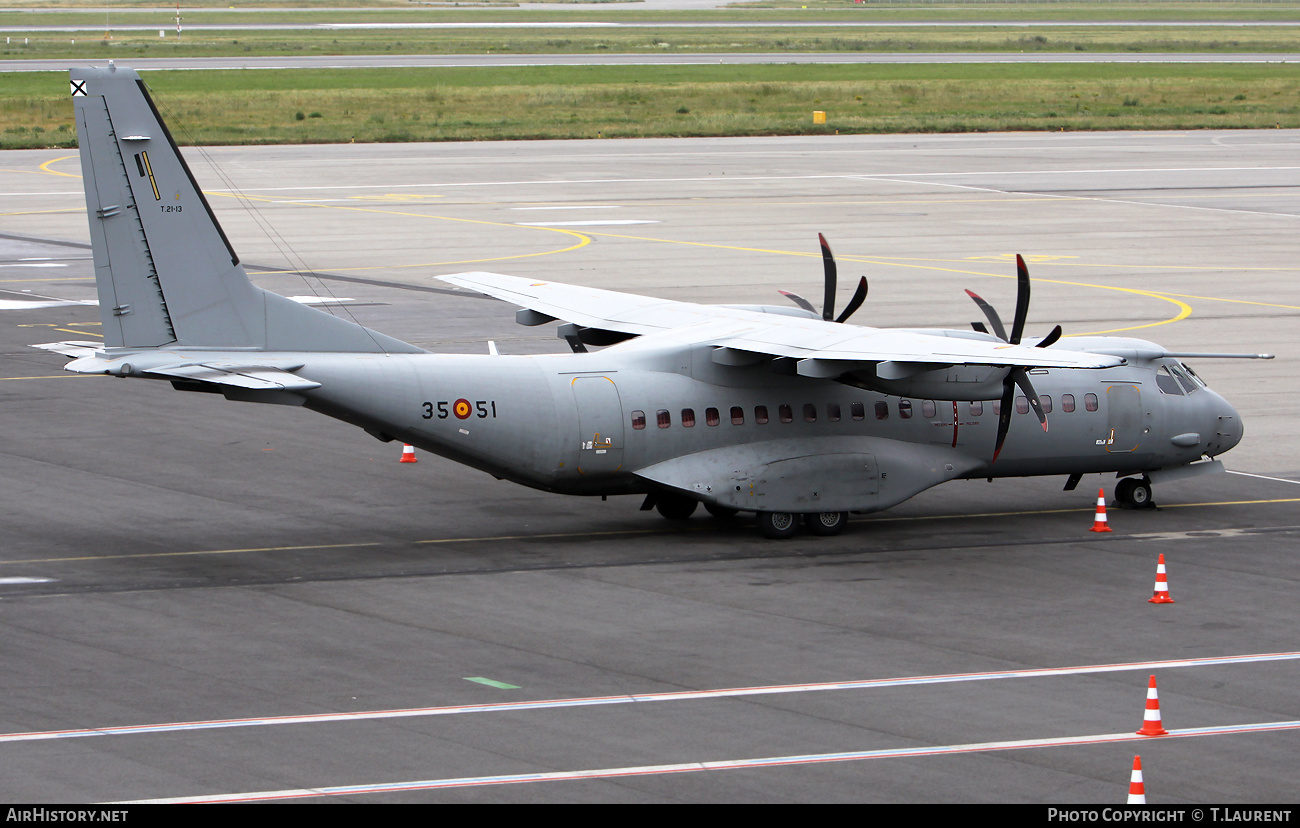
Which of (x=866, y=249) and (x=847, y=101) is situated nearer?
(x=866, y=249)

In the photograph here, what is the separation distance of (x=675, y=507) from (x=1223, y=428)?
9.81 metres

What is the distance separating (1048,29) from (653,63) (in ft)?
248

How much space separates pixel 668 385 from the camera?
2550 centimetres

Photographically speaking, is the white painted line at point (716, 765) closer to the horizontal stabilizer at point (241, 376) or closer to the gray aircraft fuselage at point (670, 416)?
the horizontal stabilizer at point (241, 376)

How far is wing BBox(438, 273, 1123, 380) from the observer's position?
2272cm

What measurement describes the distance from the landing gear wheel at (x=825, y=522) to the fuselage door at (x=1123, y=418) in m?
5.16

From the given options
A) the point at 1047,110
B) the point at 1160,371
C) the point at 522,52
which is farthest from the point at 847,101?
the point at 1160,371

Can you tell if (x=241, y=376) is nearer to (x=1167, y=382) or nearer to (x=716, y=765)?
(x=716, y=765)

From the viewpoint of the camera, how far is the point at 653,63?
14050 centimetres

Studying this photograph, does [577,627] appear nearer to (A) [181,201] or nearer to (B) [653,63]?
(A) [181,201]

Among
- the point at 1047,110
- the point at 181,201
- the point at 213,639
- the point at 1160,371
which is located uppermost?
the point at 1047,110

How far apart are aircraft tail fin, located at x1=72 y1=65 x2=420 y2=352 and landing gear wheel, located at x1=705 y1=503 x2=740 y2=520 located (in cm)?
647

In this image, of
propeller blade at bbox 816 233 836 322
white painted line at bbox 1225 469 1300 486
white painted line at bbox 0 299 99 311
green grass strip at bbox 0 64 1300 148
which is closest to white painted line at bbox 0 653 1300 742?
propeller blade at bbox 816 233 836 322

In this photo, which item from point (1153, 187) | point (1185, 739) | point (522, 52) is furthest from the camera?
point (522, 52)
